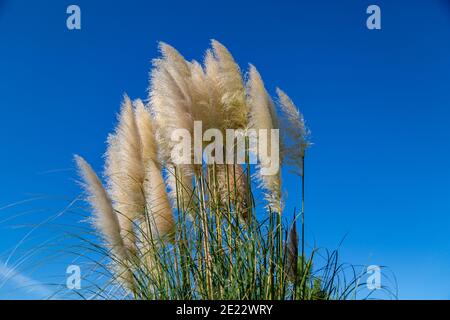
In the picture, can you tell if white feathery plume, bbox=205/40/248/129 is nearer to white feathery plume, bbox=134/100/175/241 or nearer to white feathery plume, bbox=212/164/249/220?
white feathery plume, bbox=212/164/249/220

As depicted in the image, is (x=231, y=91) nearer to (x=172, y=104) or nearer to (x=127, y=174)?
(x=172, y=104)

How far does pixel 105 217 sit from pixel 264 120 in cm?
111

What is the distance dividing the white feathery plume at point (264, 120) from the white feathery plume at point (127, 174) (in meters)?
0.77

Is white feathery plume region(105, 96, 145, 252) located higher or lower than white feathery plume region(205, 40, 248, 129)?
lower

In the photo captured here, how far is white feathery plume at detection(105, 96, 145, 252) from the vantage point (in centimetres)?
407

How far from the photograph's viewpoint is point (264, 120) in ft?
12.5

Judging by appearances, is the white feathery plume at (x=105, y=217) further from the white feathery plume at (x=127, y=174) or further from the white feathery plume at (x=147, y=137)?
the white feathery plume at (x=147, y=137)

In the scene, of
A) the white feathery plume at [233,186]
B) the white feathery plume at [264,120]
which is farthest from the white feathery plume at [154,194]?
the white feathery plume at [264,120]

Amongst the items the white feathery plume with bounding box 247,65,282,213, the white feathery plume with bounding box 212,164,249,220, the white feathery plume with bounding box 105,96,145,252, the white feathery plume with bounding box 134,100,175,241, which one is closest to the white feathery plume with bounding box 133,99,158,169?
the white feathery plume with bounding box 134,100,175,241

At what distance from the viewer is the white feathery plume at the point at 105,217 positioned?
12.4ft

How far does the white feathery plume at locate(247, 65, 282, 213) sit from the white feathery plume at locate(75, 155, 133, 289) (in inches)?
36.5

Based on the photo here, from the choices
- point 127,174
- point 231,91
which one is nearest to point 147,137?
point 127,174

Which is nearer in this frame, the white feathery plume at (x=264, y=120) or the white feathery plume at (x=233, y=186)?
the white feathery plume at (x=264, y=120)

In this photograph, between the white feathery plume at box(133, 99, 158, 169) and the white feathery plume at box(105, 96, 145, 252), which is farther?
the white feathery plume at box(133, 99, 158, 169)
